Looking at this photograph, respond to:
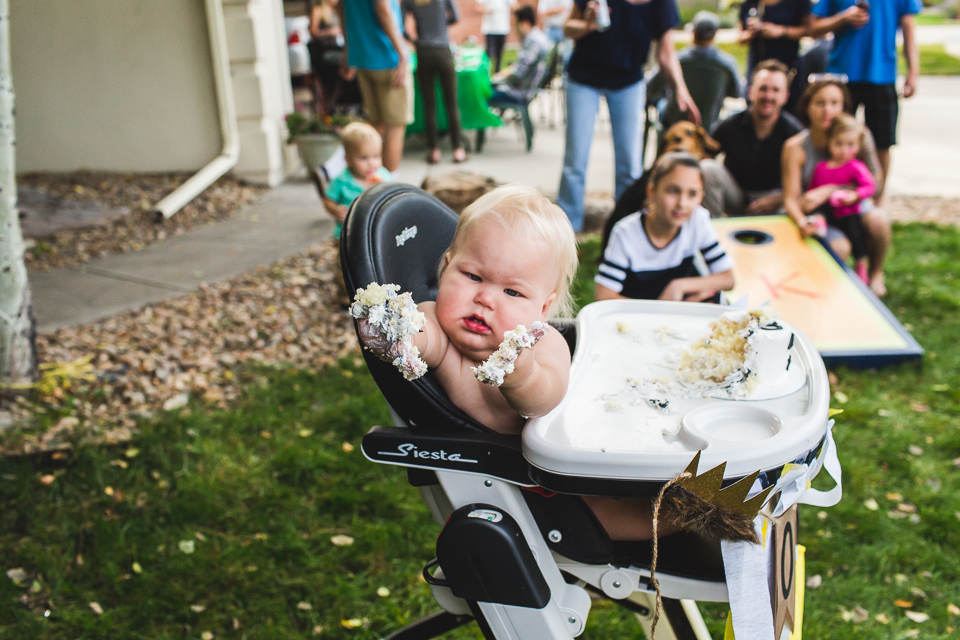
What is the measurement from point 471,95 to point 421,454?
616cm

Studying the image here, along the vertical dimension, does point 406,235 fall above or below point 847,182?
above

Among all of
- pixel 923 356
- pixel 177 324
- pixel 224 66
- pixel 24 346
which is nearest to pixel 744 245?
pixel 923 356

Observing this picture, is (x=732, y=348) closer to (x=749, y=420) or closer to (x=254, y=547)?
(x=749, y=420)

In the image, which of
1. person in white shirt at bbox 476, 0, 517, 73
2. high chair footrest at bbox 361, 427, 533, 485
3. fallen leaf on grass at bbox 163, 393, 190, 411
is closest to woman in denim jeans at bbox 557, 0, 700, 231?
fallen leaf on grass at bbox 163, 393, 190, 411

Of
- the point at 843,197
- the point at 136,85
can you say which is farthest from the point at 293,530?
the point at 136,85

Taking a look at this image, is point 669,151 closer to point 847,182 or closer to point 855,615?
point 847,182

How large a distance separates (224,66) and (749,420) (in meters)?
5.40

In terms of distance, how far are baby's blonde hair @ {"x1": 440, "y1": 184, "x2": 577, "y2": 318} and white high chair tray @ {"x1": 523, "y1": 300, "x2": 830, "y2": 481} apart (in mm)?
223

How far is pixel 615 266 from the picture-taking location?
109 inches

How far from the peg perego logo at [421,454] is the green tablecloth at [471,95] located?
610 cm

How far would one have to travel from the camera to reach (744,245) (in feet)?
12.7

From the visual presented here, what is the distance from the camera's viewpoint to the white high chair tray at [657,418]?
3.76 feet

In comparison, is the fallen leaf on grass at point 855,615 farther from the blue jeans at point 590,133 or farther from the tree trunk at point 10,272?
the tree trunk at point 10,272

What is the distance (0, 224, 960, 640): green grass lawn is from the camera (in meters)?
2.03
